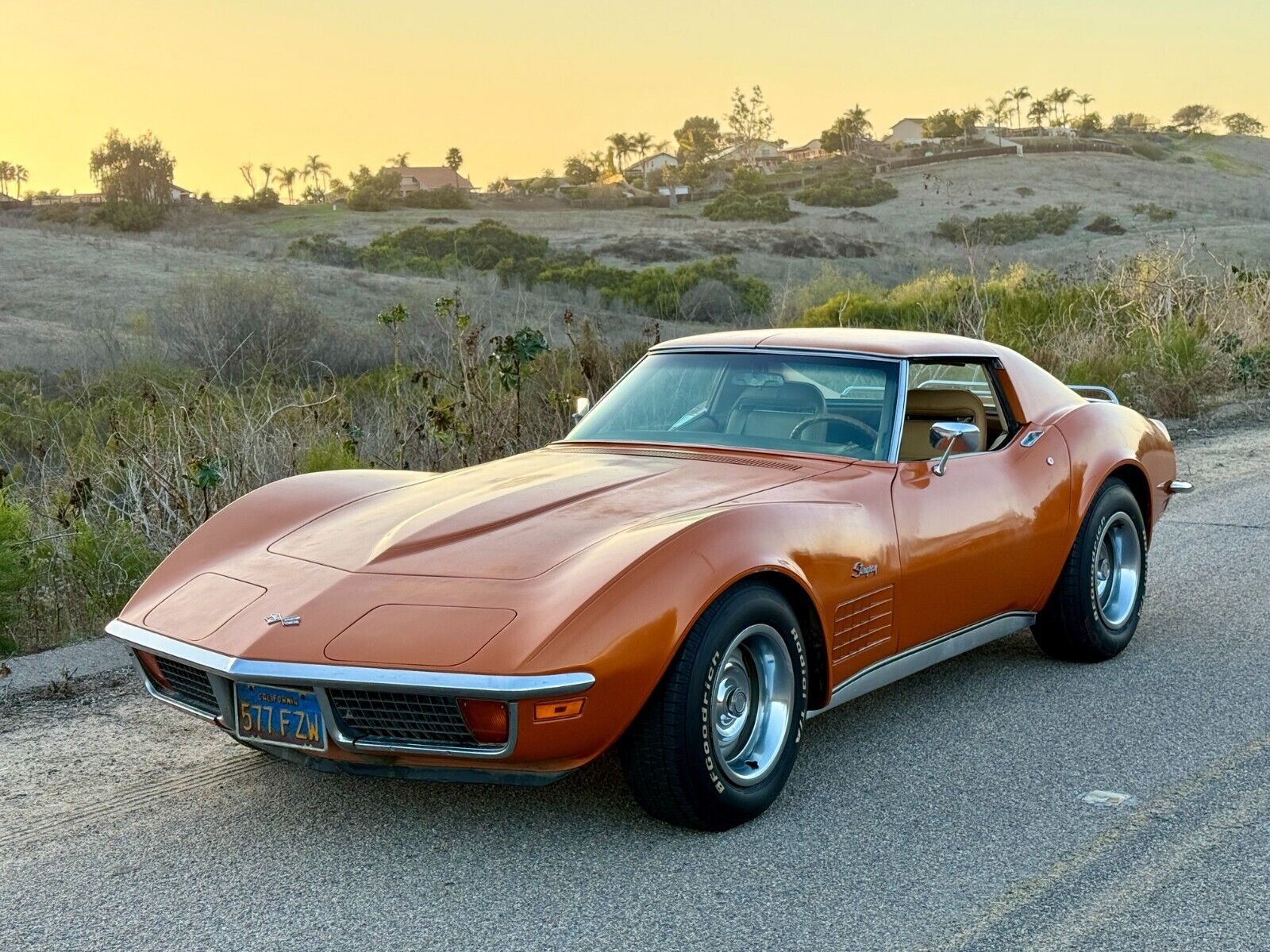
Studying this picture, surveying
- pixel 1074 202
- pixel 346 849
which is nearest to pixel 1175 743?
pixel 346 849

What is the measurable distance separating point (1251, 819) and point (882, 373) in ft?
6.53

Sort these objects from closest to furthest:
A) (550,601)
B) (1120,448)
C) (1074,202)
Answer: (550,601) → (1120,448) → (1074,202)

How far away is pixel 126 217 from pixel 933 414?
50.3 meters

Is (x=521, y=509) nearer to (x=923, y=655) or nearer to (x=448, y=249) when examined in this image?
(x=923, y=655)

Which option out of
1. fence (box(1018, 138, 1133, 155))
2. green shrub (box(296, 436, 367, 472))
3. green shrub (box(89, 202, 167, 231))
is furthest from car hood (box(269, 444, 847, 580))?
fence (box(1018, 138, 1133, 155))

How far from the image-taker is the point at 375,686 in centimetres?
339

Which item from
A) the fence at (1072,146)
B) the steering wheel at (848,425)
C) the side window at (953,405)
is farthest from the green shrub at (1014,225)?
the steering wheel at (848,425)

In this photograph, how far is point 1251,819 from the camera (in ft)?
12.3

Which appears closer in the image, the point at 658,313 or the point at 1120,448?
the point at 1120,448

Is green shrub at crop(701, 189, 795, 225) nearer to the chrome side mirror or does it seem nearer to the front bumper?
the chrome side mirror

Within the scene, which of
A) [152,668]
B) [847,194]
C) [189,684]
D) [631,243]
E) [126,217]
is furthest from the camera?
[847,194]

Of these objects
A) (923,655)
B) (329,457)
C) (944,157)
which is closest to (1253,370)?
(329,457)

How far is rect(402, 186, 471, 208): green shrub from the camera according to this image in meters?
65.1

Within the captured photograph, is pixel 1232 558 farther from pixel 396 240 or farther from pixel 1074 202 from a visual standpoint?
pixel 1074 202
